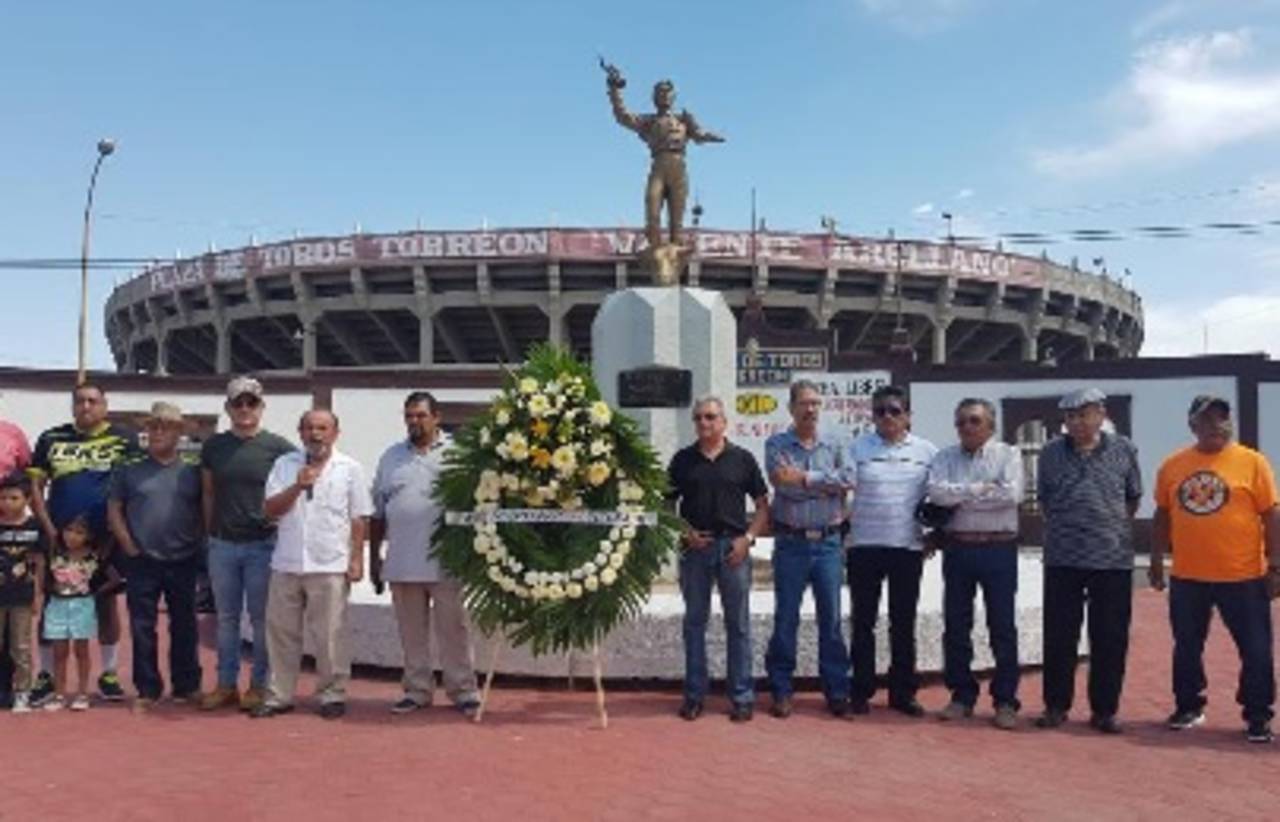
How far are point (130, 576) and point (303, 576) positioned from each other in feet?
3.58

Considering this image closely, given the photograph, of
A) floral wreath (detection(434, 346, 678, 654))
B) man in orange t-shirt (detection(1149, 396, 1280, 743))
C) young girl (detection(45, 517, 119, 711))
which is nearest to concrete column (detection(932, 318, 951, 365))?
man in orange t-shirt (detection(1149, 396, 1280, 743))

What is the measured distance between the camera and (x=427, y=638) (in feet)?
21.1

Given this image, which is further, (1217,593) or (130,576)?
(130,576)

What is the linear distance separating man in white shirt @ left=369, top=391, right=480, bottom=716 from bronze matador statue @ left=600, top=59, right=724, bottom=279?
12.5ft

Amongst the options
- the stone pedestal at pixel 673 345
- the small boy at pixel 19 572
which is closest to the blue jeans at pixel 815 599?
the stone pedestal at pixel 673 345

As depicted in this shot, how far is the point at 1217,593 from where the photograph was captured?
Answer: 19.9ft

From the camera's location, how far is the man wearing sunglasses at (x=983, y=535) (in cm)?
609

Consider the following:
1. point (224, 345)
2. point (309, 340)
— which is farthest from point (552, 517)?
point (224, 345)

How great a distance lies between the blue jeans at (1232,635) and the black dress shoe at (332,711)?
460 cm

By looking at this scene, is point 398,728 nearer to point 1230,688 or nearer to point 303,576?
point 303,576

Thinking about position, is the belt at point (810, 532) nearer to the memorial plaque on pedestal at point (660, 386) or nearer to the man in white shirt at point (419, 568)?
the man in white shirt at point (419, 568)

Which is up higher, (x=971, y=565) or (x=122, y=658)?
(x=971, y=565)

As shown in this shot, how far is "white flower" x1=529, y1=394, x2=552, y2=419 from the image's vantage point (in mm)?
6168

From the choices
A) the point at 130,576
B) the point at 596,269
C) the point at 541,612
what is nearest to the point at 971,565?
the point at 541,612
